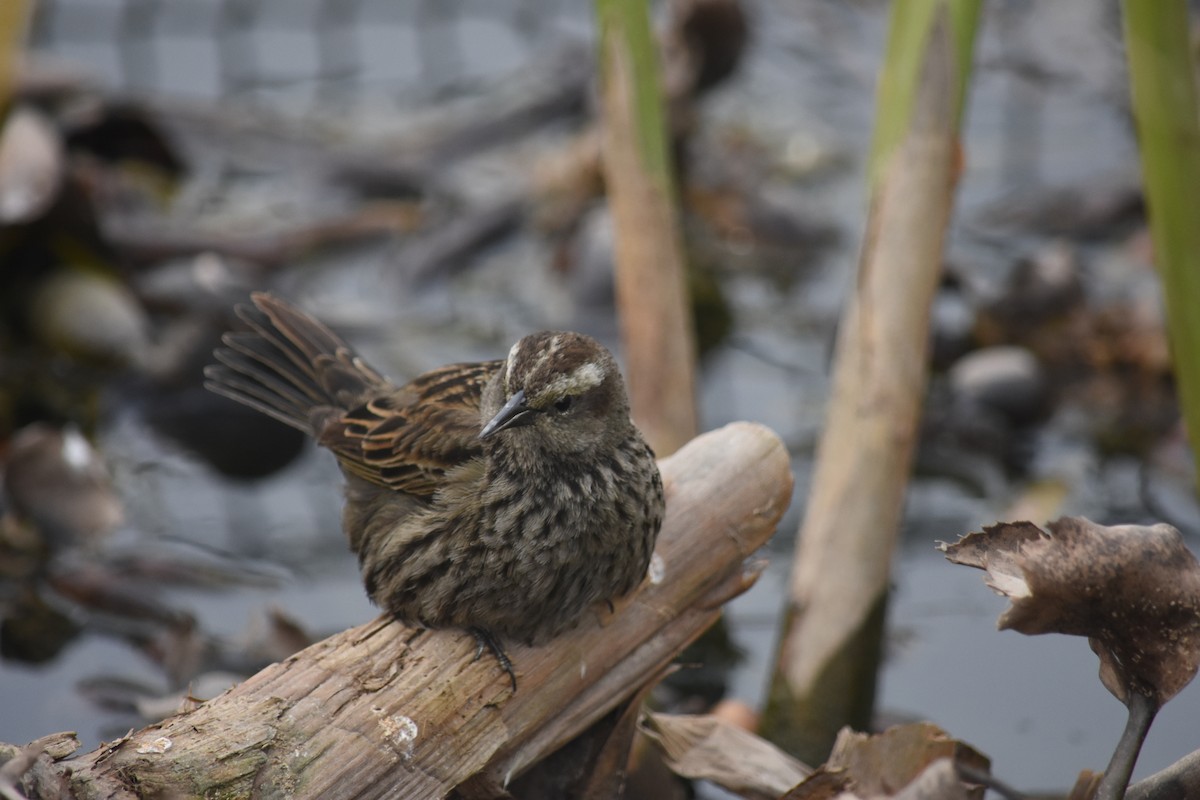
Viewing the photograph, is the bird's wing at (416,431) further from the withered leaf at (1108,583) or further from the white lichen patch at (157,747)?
the withered leaf at (1108,583)

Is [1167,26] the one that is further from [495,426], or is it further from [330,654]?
[330,654]

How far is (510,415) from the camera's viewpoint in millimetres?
3016

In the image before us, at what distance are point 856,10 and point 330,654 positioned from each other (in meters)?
6.21

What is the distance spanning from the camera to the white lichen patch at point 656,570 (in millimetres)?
3126

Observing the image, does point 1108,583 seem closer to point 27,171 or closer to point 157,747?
point 157,747

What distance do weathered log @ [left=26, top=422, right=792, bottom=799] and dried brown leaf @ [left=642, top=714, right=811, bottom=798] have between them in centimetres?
31

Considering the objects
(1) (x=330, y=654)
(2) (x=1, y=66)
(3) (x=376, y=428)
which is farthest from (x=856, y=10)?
(1) (x=330, y=654)

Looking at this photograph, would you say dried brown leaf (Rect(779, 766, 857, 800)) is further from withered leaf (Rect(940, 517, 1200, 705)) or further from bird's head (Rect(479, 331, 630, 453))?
bird's head (Rect(479, 331, 630, 453))

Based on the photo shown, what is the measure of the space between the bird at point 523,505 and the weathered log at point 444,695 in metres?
0.08

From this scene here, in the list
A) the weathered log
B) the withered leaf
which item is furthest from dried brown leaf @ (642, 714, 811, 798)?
the withered leaf

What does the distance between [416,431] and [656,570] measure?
2.26 ft

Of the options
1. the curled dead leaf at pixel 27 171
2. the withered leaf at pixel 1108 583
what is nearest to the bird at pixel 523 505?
the withered leaf at pixel 1108 583

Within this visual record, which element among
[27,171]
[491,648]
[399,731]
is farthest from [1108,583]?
[27,171]

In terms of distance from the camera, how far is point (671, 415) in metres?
4.20
